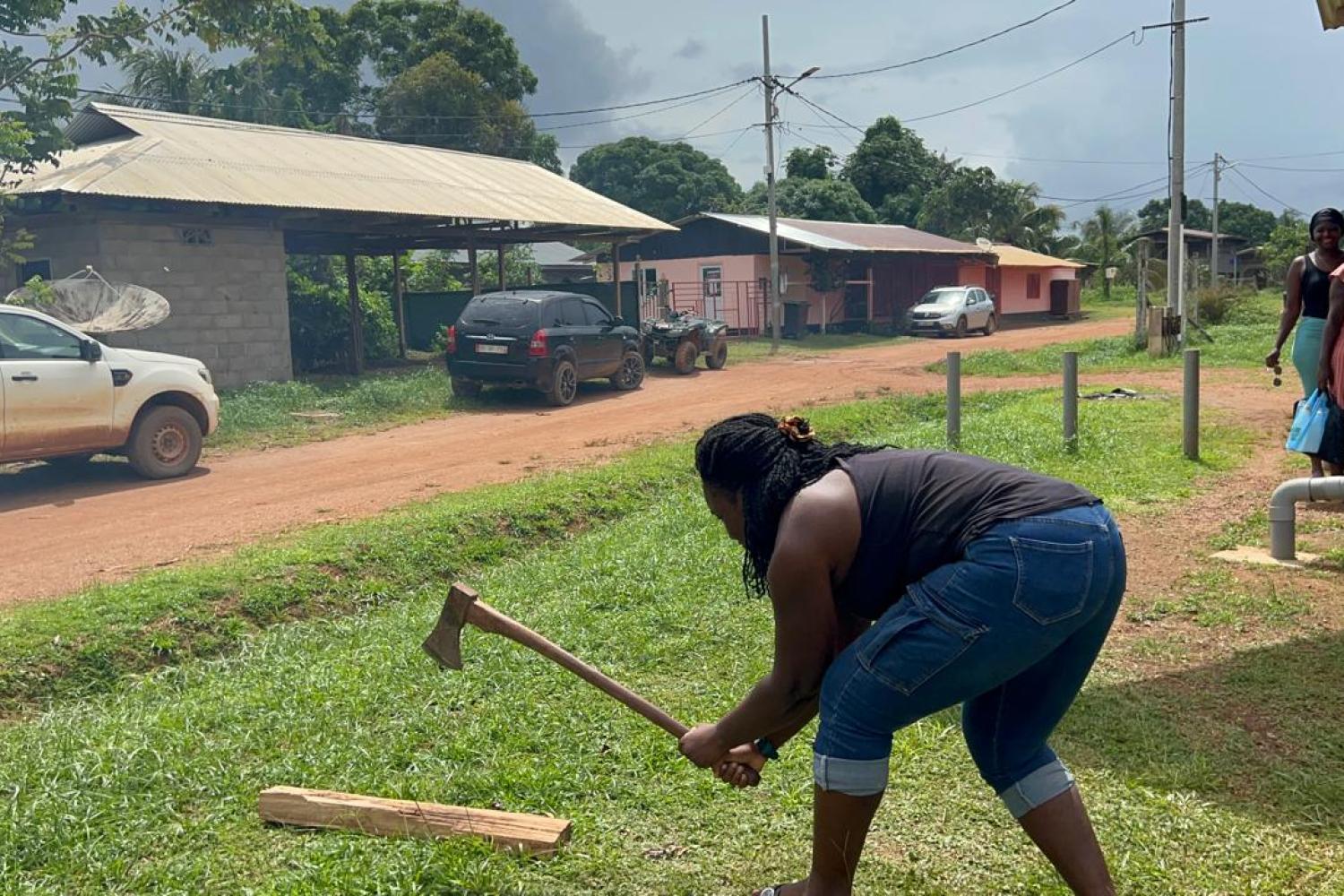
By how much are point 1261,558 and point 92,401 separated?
9310 millimetres

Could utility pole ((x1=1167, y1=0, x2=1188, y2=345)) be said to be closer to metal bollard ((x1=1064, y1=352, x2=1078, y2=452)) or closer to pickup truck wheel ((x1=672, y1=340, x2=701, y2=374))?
pickup truck wheel ((x1=672, y1=340, x2=701, y2=374))

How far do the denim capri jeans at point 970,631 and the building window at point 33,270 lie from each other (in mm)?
16557

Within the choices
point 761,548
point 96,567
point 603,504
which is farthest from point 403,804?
point 603,504

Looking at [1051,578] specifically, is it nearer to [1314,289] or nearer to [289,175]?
[1314,289]

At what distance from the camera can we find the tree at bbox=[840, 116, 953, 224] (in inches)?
2250

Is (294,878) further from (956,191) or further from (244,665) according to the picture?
(956,191)

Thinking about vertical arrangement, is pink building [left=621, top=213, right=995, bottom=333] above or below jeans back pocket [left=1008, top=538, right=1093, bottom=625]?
above

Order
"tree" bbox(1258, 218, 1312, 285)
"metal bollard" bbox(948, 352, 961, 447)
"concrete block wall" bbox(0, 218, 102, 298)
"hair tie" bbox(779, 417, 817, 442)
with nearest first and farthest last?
"hair tie" bbox(779, 417, 817, 442)
"metal bollard" bbox(948, 352, 961, 447)
"concrete block wall" bbox(0, 218, 102, 298)
"tree" bbox(1258, 218, 1312, 285)

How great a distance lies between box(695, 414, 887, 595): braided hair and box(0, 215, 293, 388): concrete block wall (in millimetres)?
14448

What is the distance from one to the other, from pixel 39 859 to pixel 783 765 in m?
2.33

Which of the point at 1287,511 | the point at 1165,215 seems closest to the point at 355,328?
the point at 1287,511

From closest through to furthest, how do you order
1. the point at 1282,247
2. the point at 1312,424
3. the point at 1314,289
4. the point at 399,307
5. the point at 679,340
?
the point at 1312,424, the point at 1314,289, the point at 679,340, the point at 399,307, the point at 1282,247

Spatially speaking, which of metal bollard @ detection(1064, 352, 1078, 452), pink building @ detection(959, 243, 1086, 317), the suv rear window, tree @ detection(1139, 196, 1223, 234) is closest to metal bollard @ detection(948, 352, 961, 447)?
metal bollard @ detection(1064, 352, 1078, 452)

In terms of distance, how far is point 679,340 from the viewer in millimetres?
22453
